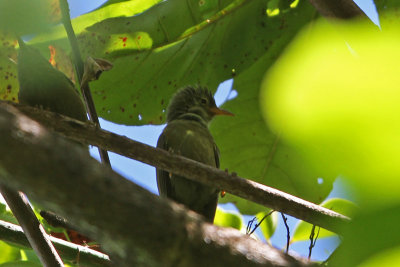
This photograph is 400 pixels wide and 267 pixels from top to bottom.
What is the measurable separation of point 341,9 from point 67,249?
1.71 meters

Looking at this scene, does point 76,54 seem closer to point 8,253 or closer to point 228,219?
point 8,253

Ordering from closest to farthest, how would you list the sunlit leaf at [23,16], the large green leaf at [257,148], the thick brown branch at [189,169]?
1. the sunlit leaf at [23,16]
2. the thick brown branch at [189,169]
3. the large green leaf at [257,148]

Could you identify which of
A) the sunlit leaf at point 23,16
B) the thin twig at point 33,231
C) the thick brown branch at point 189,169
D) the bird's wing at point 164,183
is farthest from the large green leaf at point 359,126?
the bird's wing at point 164,183

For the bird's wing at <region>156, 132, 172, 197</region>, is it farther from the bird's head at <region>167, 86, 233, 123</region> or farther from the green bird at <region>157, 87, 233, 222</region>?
the bird's head at <region>167, 86, 233, 123</region>

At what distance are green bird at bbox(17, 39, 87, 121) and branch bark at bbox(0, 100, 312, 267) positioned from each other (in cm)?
227

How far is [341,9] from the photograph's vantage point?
252cm

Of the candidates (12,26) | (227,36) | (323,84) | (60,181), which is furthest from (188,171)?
(227,36)

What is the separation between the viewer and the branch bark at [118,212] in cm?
78

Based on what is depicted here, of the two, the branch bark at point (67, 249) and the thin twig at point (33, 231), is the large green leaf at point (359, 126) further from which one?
the branch bark at point (67, 249)

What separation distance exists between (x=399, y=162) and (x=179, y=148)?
11.0 feet

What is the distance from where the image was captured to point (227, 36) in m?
3.64

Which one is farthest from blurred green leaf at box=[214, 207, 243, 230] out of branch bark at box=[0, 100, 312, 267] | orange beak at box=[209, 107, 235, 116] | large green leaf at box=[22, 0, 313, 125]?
branch bark at box=[0, 100, 312, 267]

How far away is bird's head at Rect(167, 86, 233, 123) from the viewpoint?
4488 mm

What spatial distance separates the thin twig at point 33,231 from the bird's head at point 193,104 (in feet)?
7.78
